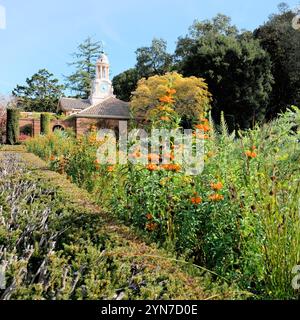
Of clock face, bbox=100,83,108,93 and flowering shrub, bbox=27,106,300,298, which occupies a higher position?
clock face, bbox=100,83,108,93

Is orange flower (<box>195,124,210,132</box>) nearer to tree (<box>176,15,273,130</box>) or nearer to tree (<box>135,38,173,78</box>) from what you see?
tree (<box>176,15,273,130</box>)

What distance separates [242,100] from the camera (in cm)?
2452

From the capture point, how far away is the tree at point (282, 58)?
25.5 m

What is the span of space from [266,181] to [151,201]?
0.97 m

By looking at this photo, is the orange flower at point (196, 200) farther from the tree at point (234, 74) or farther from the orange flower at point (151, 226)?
the tree at point (234, 74)

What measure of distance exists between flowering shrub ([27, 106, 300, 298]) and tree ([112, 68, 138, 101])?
101ft

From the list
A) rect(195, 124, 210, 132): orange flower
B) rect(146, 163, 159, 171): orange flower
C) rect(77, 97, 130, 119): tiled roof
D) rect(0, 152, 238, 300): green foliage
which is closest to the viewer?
rect(0, 152, 238, 300): green foliage

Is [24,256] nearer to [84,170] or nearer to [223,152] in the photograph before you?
[223,152]

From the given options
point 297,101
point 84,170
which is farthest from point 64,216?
point 297,101

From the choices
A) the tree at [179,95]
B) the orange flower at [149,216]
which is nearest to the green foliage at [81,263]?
the orange flower at [149,216]

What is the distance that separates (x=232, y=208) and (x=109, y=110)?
2538 centimetres

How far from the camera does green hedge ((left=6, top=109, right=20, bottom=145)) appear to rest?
77.2ft

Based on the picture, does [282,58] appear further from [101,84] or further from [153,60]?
[101,84]
